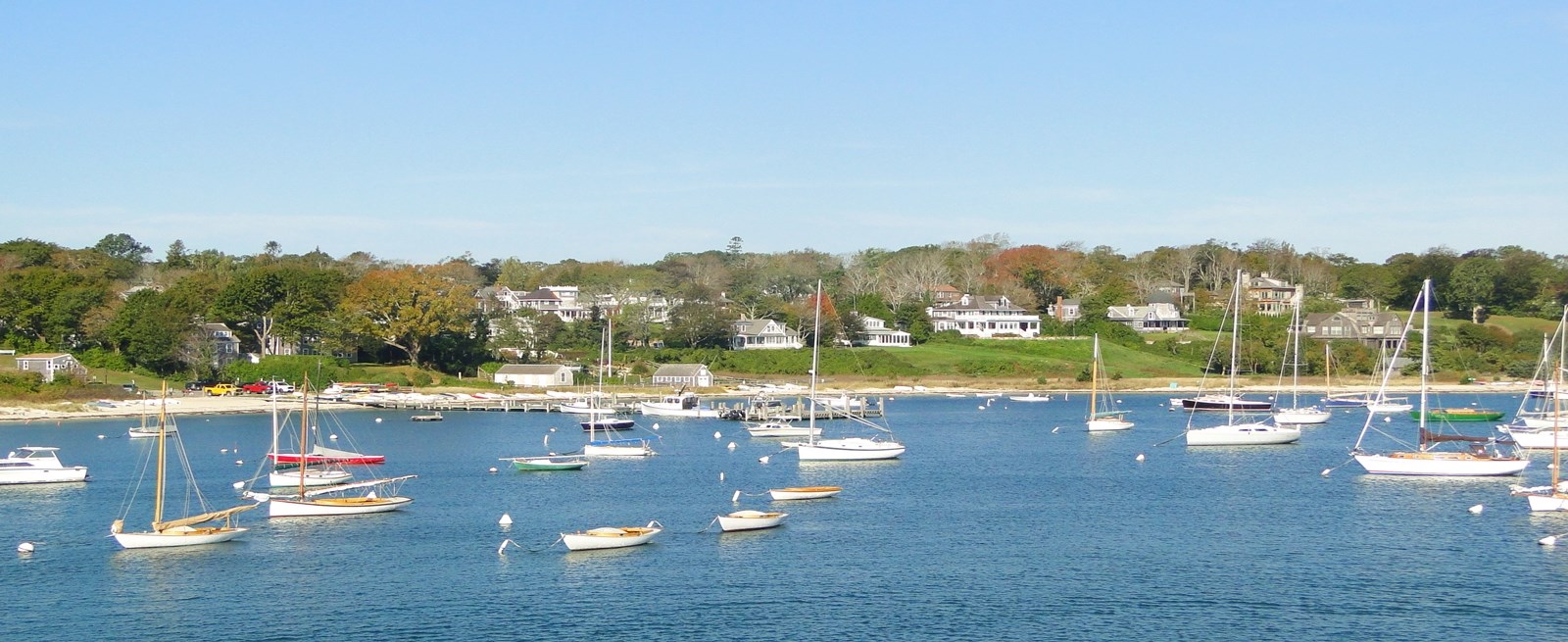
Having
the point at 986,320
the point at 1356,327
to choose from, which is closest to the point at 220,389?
the point at 986,320

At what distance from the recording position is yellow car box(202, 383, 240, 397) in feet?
364

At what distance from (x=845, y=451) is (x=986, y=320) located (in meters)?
93.2

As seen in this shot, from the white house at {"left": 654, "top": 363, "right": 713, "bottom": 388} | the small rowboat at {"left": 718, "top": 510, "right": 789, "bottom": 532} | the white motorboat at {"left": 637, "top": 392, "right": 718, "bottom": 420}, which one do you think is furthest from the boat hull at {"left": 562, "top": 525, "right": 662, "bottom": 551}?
the white house at {"left": 654, "top": 363, "right": 713, "bottom": 388}

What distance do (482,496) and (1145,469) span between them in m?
31.2

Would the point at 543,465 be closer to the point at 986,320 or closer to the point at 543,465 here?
the point at 543,465

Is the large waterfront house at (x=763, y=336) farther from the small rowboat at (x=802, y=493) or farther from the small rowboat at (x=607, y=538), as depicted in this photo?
the small rowboat at (x=607, y=538)

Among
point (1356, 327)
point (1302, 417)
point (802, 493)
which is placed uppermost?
point (1356, 327)

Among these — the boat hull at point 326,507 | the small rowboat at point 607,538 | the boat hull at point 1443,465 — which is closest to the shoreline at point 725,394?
the boat hull at point 326,507

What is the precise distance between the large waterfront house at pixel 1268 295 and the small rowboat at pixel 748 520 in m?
129

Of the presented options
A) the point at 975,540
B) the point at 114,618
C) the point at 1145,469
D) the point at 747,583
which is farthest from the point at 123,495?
the point at 1145,469

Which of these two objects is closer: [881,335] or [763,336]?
[763,336]

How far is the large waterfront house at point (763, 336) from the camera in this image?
144750mm

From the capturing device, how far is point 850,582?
40.2 meters

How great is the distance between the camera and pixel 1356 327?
146625mm
